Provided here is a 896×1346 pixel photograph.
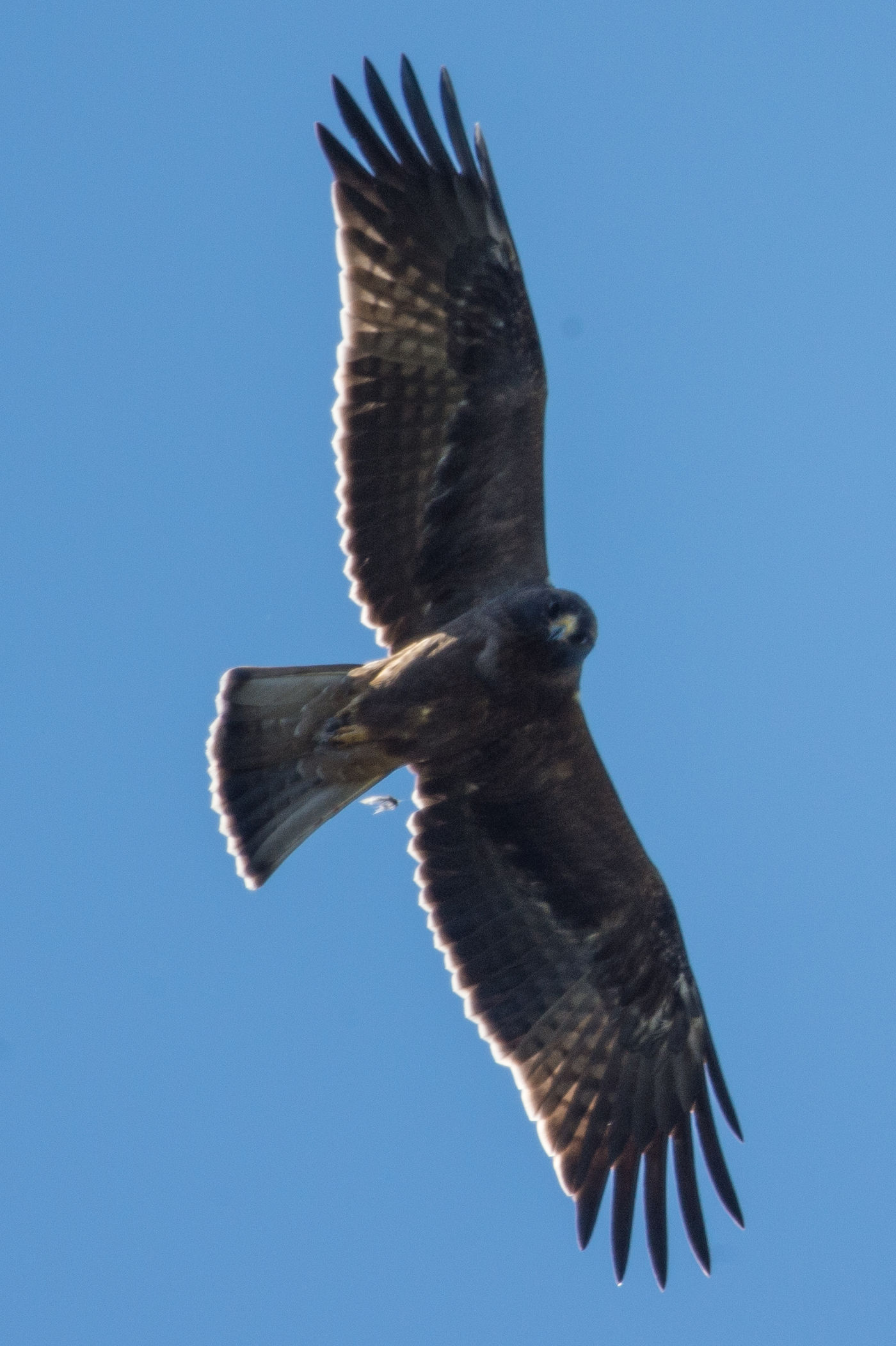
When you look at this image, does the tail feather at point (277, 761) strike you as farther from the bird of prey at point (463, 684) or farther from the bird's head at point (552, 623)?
the bird's head at point (552, 623)

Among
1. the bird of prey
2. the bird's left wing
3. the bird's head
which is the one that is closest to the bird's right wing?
the bird of prey

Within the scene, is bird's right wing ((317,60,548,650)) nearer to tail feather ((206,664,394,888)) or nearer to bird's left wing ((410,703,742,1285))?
tail feather ((206,664,394,888))

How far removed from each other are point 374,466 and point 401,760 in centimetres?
140

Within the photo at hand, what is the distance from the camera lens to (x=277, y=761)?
29.0ft

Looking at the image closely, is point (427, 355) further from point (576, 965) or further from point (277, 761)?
point (576, 965)

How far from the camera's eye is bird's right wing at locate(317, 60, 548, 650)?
28.3 feet

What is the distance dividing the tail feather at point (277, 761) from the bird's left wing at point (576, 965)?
0.58 meters

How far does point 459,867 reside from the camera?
9406mm

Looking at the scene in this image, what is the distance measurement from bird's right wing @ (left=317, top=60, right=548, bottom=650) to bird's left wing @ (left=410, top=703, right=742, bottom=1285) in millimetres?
1264

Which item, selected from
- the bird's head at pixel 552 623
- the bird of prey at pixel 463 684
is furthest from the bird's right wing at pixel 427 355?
the bird's head at pixel 552 623

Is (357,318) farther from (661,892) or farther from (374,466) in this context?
(661,892)

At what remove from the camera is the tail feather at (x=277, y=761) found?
344 inches

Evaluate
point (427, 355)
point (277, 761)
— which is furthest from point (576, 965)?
point (427, 355)

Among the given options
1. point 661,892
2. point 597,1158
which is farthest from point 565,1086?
point 661,892
